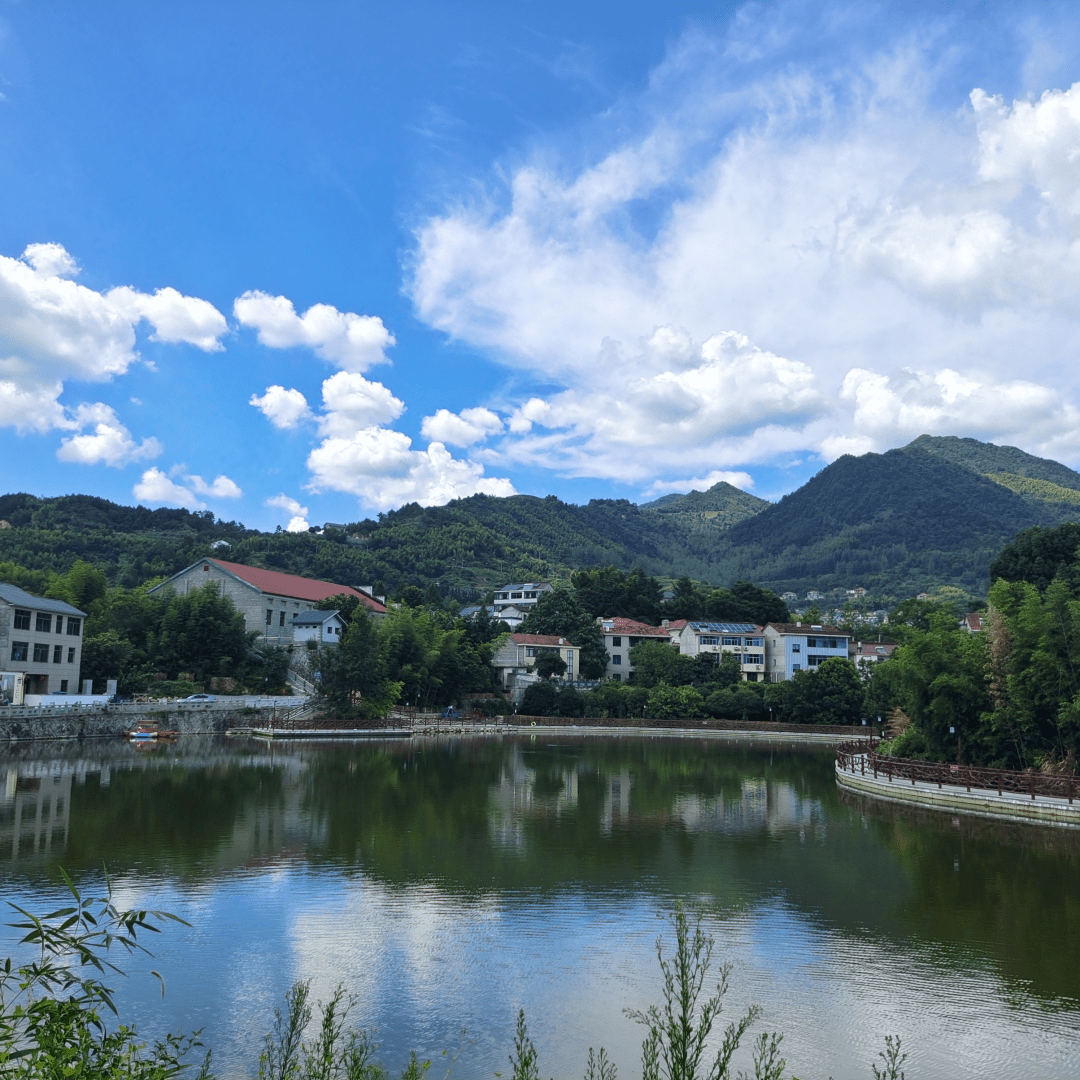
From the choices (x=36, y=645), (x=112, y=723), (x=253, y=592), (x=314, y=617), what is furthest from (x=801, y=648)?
(x=36, y=645)

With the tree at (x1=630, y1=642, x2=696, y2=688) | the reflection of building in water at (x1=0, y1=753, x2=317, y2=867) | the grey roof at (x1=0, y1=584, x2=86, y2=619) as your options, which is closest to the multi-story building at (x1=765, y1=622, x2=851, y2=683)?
the tree at (x1=630, y1=642, x2=696, y2=688)

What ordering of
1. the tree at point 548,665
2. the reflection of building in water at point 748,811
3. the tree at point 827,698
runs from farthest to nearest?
the tree at point 548,665 → the tree at point 827,698 → the reflection of building in water at point 748,811

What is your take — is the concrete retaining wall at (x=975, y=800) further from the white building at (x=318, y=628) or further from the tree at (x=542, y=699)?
the white building at (x=318, y=628)

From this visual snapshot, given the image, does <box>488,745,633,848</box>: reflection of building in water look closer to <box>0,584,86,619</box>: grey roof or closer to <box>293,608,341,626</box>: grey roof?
<box>0,584,86,619</box>: grey roof

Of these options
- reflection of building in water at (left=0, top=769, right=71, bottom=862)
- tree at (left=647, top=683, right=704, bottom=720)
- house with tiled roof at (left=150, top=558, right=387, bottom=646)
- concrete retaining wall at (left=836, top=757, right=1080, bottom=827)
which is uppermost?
house with tiled roof at (left=150, top=558, right=387, bottom=646)

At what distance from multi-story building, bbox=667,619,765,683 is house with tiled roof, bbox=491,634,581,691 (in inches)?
479

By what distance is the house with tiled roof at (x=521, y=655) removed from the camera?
72.1 metres

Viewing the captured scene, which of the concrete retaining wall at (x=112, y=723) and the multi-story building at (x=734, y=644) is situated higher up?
the multi-story building at (x=734, y=644)

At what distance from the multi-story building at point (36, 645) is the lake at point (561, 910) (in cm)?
1788

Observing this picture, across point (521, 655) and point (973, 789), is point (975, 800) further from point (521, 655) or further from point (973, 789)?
point (521, 655)

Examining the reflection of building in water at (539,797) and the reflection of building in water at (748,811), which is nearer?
the reflection of building in water at (539,797)

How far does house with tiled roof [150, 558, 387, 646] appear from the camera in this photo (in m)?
65.4

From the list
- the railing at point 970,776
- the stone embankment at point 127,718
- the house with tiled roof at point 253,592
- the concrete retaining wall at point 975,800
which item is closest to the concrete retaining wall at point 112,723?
the stone embankment at point 127,718

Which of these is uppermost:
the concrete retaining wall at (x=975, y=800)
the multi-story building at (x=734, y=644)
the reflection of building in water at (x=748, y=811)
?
the multi-story building at (x=734, y=644)
